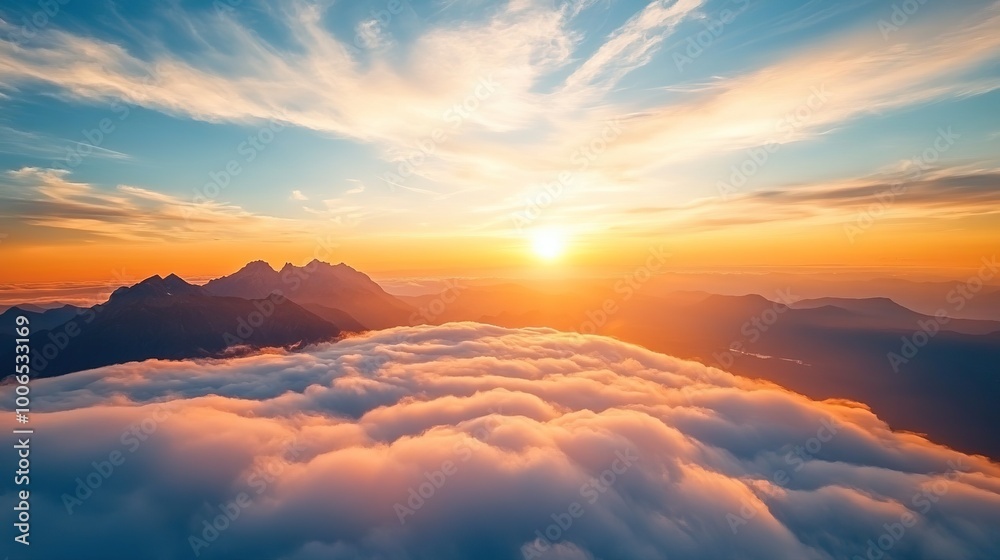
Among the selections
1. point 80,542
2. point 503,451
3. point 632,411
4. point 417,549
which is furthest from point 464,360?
point 80,542

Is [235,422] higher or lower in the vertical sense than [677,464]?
higher

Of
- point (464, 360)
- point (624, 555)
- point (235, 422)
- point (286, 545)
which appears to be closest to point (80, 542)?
point (286, 545)

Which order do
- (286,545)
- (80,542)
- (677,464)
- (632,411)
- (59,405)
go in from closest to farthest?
(80,542)
(286,545)
(677,464)
(59,405)
(632,411)

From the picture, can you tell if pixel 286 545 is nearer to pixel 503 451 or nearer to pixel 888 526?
pixel 503 451

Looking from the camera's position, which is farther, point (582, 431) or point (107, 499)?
point (582, 431)

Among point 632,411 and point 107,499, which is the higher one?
point 107,499

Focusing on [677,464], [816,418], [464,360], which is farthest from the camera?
[464,360]

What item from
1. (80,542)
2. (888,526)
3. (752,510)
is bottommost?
(888,526)

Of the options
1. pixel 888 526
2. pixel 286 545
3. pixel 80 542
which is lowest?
pixel 888 526

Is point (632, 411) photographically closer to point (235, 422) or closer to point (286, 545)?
point (286, 545)
